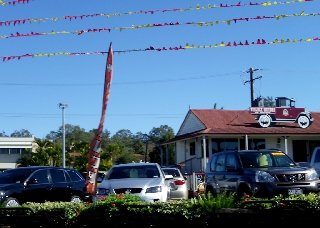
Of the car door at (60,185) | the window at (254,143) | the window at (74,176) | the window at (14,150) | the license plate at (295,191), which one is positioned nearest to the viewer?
the license plate at (295,191)

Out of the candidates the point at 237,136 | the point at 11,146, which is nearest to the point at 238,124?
the point at 237,136

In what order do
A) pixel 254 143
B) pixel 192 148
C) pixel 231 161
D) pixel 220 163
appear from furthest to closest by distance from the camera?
pixel 192 148 → pixel 254 143 → pixel 220 163 → pixel 231 161

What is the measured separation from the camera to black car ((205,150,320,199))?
1221cm

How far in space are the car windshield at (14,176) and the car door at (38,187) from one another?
173 mm

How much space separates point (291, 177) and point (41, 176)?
304 inches

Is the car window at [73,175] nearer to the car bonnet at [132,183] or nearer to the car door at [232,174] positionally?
the car bonnet at [132,183]

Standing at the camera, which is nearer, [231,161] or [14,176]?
[231,161]

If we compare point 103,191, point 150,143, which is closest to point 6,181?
point 103,191

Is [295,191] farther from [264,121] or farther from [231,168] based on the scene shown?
[264,121]

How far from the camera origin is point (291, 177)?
12.4m

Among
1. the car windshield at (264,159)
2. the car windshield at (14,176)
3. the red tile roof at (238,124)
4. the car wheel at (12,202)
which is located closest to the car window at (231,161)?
the car windshield at (264,159)

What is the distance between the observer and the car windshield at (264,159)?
1341 centimetres

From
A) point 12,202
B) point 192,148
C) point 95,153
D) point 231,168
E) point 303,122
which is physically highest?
point 303,122

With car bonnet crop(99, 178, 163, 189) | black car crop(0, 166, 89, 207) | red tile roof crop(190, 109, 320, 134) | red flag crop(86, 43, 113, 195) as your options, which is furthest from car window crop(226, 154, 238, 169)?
red tile roof crop(190, 109, 320, 134)
